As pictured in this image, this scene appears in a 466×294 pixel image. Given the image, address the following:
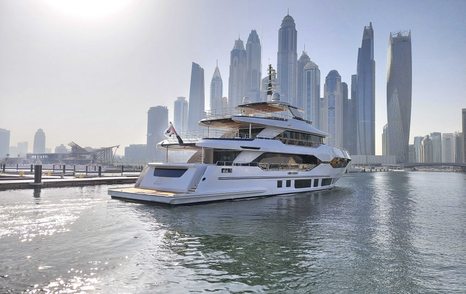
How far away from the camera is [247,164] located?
23016 millimetres

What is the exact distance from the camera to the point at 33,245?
9.95 metres

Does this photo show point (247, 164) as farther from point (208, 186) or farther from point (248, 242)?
point (248, 242)

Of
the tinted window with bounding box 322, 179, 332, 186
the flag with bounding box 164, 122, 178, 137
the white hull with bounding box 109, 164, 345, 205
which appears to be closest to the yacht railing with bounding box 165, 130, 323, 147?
the flag with bounding box 164, 122, 178, 137

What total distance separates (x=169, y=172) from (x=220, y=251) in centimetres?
1140

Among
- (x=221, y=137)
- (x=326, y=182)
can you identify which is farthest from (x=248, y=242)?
(x=326, y=182)

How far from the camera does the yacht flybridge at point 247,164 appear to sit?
1992cm

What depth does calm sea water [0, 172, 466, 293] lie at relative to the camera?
7.50 m

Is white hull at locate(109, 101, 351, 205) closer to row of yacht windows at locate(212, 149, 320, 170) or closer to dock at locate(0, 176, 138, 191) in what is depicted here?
row of yacht windows at locate(212, 149, 320, 170)

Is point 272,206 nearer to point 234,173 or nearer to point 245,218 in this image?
point 234,173

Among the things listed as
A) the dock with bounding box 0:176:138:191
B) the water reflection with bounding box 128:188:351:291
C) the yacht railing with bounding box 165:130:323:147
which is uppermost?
the yacht railing with bounding box 165:130:323:147

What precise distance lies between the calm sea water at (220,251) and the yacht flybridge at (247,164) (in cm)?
280

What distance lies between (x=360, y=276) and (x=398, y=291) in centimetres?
104

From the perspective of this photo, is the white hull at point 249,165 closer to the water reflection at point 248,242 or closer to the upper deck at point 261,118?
the upper deck at point 261,118

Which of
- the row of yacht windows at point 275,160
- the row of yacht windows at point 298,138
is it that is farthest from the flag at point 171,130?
the row of yacht windows at point 298,138
